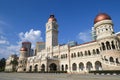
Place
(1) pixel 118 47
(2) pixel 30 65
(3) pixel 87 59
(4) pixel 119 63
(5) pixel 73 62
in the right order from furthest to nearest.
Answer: (2) pixel 30 65 < (5) pixel 73 62 < (3) pixel 87 59 < (1) pixel 118 47 < (4) pixel 119 63

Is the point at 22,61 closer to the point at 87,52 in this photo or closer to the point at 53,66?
the point at 53,66

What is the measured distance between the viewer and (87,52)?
50219mm

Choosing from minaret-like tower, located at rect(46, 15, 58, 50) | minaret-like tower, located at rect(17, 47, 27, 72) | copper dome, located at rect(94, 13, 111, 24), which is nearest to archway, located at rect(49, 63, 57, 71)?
minaret-like tower, located at rect(46, 15, 58, 50)

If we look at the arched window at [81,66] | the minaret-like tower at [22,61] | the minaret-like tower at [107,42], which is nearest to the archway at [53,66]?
the arched window at [81,66]

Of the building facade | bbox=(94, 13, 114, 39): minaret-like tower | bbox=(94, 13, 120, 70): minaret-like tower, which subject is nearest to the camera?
bbox=(94, 13, 120, 70): minaret-like tower

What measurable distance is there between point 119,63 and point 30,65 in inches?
1623

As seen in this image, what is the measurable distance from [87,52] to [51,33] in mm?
24566

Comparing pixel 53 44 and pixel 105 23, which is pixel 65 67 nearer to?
pixel 53 44

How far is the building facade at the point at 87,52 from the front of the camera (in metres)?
39.3

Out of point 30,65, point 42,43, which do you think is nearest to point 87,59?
point 30,65

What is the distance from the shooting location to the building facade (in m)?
39.3

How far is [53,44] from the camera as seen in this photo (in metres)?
67.0

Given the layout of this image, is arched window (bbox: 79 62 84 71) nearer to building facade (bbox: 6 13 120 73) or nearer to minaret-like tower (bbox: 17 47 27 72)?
building facade (bbox: 6 13 120 73)

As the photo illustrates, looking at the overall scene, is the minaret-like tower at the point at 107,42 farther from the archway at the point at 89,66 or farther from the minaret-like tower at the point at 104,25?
the archway at the point at 89,66
